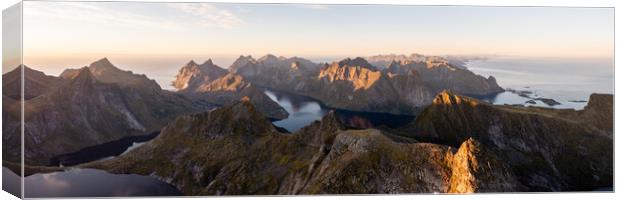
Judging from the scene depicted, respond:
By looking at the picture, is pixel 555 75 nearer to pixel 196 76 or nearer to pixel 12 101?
pixel 12 101

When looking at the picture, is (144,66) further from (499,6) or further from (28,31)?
(499,6)

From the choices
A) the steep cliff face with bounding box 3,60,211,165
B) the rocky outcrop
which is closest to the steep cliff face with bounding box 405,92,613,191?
the rocky outcrop

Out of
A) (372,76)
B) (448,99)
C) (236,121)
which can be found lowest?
(236,121)

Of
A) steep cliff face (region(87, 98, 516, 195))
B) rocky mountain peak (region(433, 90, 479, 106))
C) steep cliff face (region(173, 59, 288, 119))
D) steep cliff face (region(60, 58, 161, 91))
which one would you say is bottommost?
steep cliff face (region(87, 98, 516, 195))

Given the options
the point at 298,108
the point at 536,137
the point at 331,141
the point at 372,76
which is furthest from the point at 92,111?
the point at 536,137

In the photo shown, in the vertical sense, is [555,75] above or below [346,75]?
below

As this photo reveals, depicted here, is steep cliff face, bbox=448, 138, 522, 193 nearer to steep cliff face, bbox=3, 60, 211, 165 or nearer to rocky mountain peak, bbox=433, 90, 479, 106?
steep cliff face, bbox=3, 60, 211, 165

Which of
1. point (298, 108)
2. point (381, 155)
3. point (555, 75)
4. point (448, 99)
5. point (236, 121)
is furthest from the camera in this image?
point (298, 108)
